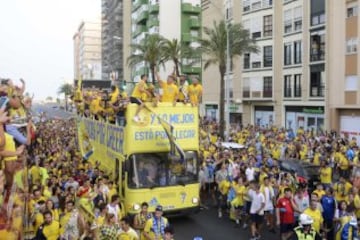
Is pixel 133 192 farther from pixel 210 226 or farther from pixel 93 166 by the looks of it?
pixel 93 166

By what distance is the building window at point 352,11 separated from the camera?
3556 centimetres

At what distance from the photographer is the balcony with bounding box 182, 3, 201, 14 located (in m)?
77.5

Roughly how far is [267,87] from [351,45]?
1267 cm

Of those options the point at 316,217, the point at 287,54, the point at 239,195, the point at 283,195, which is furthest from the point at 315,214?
the point at 287,54

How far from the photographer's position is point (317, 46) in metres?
40.7

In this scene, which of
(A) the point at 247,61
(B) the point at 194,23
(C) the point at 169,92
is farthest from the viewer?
(B) the point at 194,23

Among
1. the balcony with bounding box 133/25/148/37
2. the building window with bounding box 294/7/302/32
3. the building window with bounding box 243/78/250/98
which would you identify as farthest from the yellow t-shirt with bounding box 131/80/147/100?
the balcony with bounding box 133/25/148/37

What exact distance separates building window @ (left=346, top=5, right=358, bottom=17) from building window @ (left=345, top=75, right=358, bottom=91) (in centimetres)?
436

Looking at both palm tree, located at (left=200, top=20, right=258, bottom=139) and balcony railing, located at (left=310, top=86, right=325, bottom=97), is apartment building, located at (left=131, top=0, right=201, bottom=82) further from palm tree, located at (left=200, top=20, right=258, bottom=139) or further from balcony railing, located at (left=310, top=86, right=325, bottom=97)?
palm tree, located at (left=200, top=20, right=258, bottom=139)

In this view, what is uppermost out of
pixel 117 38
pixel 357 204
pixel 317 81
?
pixel 117 38

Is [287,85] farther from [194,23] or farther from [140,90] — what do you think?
[194,23]

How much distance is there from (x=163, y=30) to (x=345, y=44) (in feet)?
139

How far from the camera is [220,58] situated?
3541cm

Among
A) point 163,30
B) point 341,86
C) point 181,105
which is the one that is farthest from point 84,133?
point 163,30
